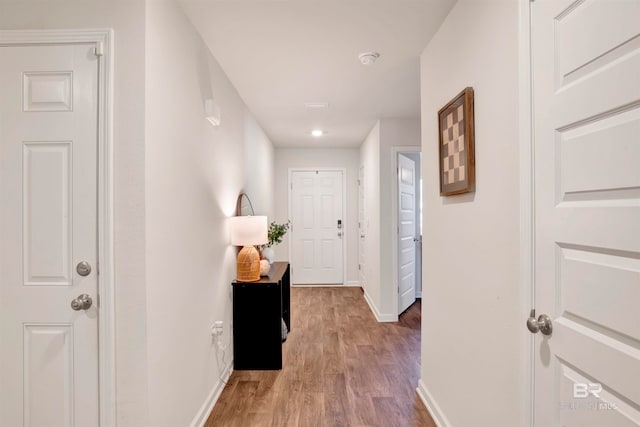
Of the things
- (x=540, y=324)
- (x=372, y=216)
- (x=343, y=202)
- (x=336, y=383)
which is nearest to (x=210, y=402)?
(x=336, y=383)

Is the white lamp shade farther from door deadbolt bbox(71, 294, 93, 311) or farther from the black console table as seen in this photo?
door deadbolt bbox(71, 294, 93, 311)

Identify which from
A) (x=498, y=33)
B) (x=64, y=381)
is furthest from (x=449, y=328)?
(x=64, y=381)

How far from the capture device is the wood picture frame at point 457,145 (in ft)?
5.25

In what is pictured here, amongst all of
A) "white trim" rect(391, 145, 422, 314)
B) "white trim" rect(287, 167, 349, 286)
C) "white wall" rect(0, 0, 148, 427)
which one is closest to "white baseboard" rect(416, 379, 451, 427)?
"white wall" rect(0, 0, 148, 427)

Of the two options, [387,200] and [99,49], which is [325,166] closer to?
[387,200]

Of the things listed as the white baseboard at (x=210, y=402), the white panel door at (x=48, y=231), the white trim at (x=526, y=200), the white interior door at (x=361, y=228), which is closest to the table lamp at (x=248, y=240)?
the white baseboard at (x=210, y=402)

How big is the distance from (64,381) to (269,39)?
2087 millimetres

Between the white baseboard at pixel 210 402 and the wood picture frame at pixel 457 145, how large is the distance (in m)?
1.92

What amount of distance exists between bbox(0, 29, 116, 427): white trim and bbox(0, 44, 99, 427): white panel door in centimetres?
3

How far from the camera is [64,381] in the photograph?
4.75 ft

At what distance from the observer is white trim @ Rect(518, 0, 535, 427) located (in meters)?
1.17

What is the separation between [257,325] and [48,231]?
64.7 inches

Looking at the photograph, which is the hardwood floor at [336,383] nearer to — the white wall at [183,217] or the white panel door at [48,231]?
the white wall at [183,217]

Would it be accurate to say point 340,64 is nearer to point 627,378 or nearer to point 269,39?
point 269,39
